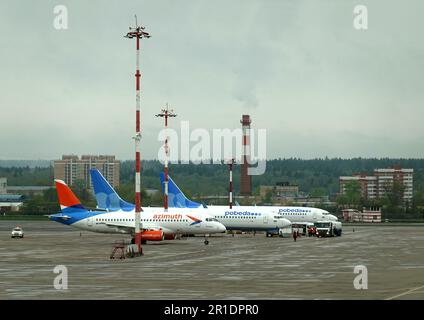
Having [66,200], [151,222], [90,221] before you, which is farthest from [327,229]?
[66,200]

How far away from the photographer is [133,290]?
41.2 m

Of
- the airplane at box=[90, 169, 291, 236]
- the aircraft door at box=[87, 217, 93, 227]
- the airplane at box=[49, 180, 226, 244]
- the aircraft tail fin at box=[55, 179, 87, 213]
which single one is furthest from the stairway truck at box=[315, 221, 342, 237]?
the aircraft tail fin at box=[55, 179, 87, 213]

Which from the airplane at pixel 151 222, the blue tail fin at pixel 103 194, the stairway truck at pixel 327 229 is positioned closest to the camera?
the airplane at pixel 151 222

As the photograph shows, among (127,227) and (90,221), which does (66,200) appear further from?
(127,227)

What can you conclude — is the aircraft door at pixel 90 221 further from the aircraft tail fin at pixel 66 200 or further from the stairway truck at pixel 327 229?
the stairway truck at pixel 327 229

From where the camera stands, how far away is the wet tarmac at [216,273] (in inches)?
1567

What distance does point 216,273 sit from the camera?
2063 inches

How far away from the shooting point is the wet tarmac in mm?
39812

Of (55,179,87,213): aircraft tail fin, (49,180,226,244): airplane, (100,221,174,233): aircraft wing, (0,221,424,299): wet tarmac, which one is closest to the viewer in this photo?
(0,221,424,299): wet tarmac

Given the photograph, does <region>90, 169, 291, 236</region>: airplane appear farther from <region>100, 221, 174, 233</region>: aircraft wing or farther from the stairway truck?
<region>100, 221, 174, 233</region>: aircraft wing

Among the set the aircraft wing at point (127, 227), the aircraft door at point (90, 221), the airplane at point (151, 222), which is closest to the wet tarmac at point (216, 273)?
the aircraft wing at point (127, 227)

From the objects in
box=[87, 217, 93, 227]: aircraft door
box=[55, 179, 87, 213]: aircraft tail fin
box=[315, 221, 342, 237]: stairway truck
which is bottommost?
box=[315, 221, 342, 237]: stairway truck
